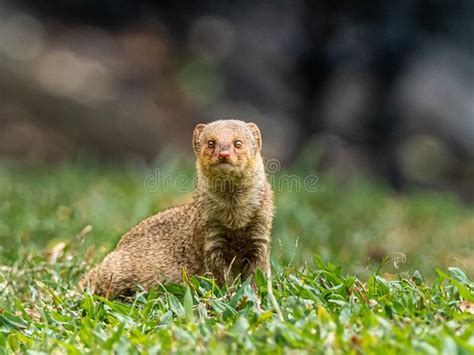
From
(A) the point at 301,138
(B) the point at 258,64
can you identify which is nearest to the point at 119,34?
(B) the point at 258,64

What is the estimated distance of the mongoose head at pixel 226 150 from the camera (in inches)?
159

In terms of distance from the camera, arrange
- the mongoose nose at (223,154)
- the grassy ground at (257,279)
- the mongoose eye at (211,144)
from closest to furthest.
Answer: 1. the grassy ground at (257,279)
2. the mongoose nose at (223,154)
3. the mongoose eye at (211,144)

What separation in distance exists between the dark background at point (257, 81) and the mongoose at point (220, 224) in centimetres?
526

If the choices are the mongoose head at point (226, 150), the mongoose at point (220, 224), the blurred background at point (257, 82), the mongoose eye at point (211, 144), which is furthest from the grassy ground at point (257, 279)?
the blurred background at point (257, 82)

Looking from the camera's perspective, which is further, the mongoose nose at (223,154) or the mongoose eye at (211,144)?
the mongoose eye at (211,144)

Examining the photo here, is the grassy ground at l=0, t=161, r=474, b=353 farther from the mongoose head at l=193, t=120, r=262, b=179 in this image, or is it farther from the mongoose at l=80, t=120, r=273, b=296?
the mongoose head at l=193, t=120, r=262, b=179

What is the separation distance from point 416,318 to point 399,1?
812 centimetres

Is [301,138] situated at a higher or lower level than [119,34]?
lower

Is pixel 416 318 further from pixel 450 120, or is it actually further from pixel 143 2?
pixel 143 2

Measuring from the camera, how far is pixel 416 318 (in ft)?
10.2

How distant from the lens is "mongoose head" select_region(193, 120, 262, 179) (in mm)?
4039

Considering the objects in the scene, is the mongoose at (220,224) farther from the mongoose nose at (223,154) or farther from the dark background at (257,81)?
the dark background at (257,81)

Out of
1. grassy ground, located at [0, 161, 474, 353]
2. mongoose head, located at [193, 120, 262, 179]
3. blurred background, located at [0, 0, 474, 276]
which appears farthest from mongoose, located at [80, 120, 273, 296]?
blurred background, located at [0, 0, 474, 276]

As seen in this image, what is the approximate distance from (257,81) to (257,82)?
0.01m
